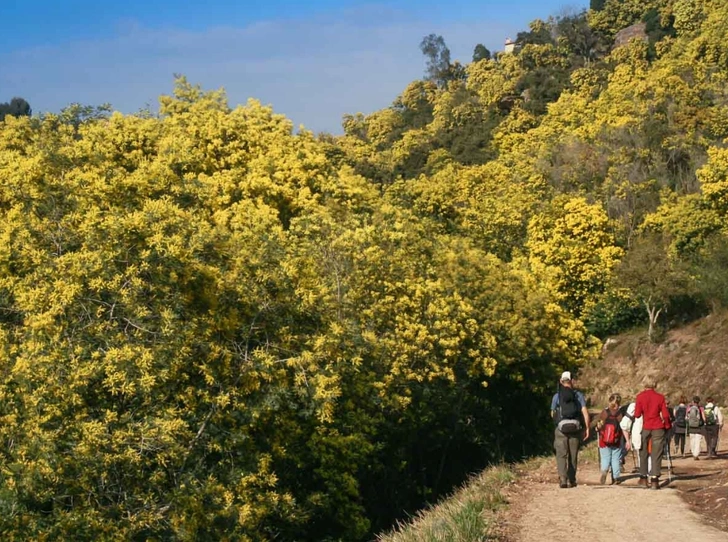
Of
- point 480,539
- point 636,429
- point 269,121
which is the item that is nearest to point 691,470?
point 636,429

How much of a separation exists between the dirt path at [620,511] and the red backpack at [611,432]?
709 millimetres

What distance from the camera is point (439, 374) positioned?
27.1 meters

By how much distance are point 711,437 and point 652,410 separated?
9.18 m

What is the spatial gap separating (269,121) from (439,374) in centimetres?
1402

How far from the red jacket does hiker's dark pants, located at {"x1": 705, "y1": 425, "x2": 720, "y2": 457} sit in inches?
335

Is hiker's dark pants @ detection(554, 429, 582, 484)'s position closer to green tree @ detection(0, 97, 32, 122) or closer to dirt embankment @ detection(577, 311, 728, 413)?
dirt embankment @ detection(577, 311, 728, 413)

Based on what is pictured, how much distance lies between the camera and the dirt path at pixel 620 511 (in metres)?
12.3

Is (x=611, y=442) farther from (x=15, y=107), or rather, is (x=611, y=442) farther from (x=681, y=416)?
(x=15, y=107)

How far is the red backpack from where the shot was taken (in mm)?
17516

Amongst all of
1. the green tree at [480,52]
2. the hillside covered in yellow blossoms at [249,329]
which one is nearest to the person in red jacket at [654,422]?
the hillside covered in yellow blossoms at [249,329]

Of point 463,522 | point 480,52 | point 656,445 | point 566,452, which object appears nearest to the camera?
point 463,522

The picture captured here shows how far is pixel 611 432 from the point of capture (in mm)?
17516

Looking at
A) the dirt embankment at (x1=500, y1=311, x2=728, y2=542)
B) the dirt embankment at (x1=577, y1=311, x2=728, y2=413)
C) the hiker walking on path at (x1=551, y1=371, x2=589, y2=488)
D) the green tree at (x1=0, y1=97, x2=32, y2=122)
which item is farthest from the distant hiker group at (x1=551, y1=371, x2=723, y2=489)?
the green tree at (x1=0, y1=97, x2=32, y2=122)

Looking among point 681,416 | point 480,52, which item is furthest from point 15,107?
point 681,416
